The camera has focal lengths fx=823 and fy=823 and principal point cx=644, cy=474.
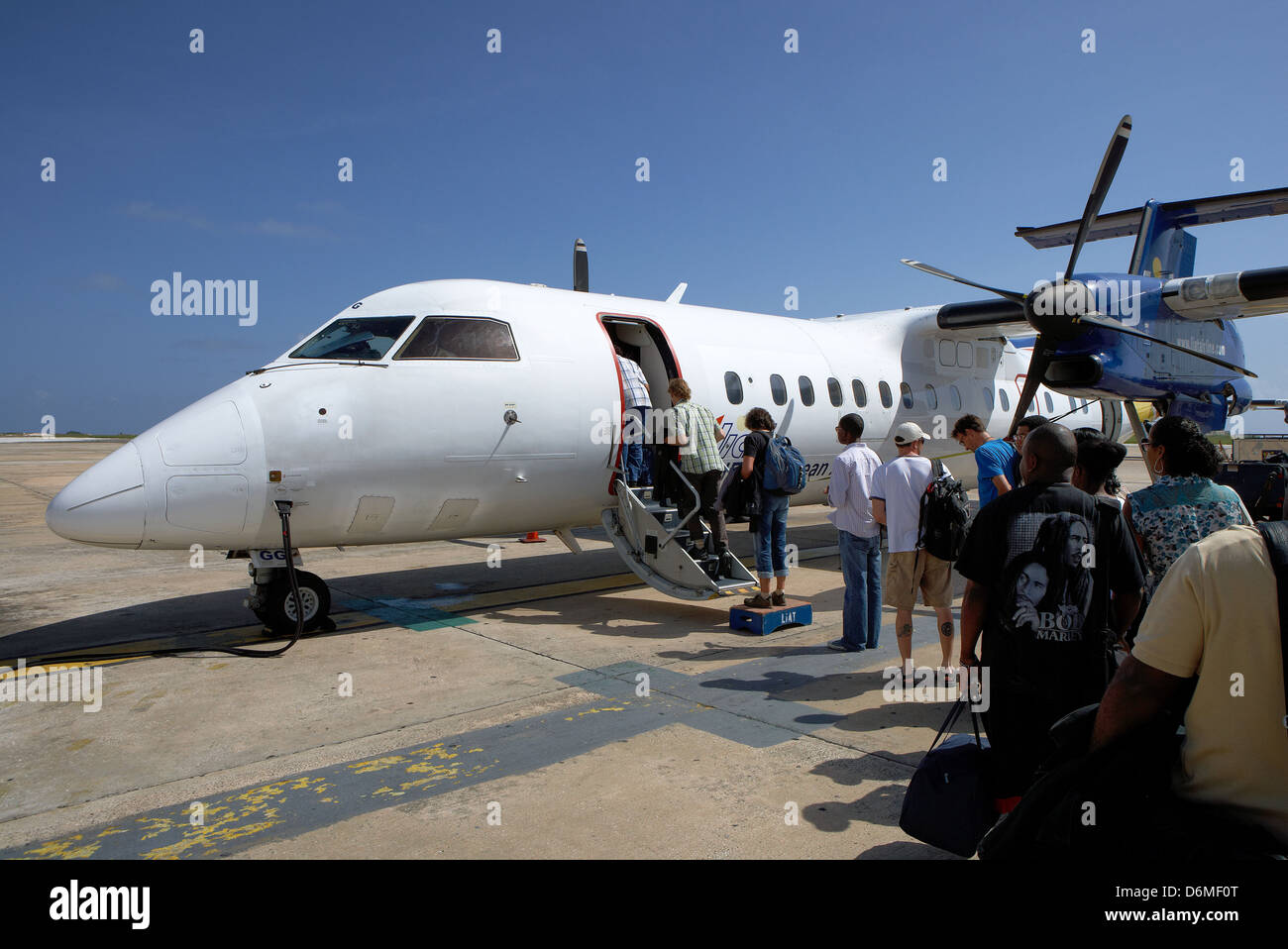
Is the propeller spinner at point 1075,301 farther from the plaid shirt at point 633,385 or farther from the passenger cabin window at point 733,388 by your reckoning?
the plaid shirt at point 633,385

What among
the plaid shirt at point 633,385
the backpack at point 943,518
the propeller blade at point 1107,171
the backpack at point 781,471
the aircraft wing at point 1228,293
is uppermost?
the propeller blade at point 1107,171

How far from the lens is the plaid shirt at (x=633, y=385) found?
349 inches

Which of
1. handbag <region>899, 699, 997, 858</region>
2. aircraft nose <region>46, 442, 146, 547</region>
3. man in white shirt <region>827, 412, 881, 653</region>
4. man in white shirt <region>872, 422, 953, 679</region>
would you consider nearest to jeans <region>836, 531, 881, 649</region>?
man in white shirt <region>827, 412, 881, 653</region>

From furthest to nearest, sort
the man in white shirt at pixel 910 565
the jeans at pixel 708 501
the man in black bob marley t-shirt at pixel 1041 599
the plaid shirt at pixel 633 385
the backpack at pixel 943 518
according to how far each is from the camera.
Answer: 1. the plaid shirt at pixel 633 385
2. the jeans at pixel 708 501
3. the man in white shirt at pixel 910 565
4. the backpack at pixel 943 518
5. the man in black bob marley t-shirt at pixel 1041 599

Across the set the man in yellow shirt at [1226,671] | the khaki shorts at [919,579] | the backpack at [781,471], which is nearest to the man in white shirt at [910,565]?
the khaki shorts at [919,579]

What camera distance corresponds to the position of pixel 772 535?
25.5 feet

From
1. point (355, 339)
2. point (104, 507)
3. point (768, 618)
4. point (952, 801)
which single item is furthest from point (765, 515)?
point (104, 507)

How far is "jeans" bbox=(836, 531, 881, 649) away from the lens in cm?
691

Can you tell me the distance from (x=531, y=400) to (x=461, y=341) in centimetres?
87

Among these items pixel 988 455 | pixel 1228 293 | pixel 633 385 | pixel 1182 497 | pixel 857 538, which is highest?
pixel 1228 293

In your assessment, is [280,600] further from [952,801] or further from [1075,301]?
[1075,301]

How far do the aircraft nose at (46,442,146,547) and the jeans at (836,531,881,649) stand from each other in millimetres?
5659

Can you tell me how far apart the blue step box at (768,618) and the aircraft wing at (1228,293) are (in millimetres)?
6782
